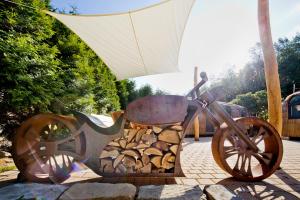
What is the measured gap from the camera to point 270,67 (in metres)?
4.16

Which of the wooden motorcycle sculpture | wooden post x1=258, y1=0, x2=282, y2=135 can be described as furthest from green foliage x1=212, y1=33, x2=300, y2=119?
the wooden motorcycle sculpture

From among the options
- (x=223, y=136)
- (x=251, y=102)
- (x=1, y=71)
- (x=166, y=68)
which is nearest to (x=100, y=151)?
(x=223, y=136)

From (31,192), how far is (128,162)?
43.9 inches

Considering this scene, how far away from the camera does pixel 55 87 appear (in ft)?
14.2

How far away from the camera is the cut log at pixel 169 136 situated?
2809 millimetres

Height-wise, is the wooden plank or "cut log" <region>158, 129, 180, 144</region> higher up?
the wooden plank

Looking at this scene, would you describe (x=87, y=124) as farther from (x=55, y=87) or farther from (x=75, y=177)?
(x=55, y=87)

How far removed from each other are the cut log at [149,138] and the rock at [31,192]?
3.57 feet

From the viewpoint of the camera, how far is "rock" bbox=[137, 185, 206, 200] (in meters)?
2.00

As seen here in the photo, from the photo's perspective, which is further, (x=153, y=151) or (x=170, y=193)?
(x=153, y=151)

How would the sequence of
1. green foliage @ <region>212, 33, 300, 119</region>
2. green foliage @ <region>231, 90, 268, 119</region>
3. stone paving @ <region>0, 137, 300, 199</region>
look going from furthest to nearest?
green foliage @ <region>212, 33, 300, 119</region> < green foliage @ <region>231, 90, 268, 119</region> < stone paving @ <region>0, 137, 300, 199</region>

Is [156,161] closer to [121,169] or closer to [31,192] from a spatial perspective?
[121,169]

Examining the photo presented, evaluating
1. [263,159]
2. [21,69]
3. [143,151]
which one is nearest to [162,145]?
[143,151]

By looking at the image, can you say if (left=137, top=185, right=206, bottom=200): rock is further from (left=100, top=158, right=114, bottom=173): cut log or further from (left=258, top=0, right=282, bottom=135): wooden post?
(left=258, top=0, right=282, bottom=135): wooden post
